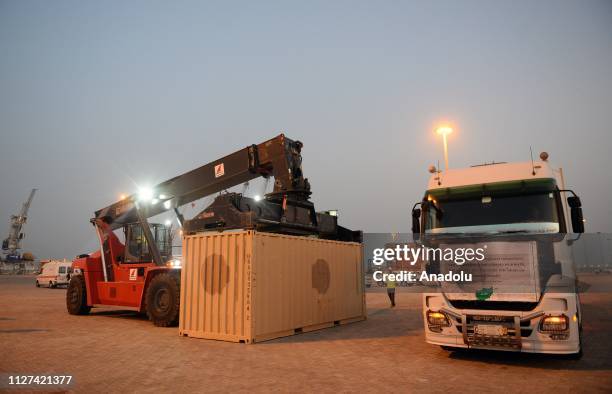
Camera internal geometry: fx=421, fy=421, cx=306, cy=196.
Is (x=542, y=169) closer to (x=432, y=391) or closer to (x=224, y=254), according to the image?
(x=432, y=391)

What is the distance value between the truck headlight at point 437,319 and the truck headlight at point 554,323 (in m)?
1.47

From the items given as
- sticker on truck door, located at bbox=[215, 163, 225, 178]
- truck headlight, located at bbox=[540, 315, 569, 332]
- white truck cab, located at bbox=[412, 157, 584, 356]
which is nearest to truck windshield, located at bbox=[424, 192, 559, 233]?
white truck cab, located at bbox=[412, 157, 584, 356]

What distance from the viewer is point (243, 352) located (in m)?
8.74

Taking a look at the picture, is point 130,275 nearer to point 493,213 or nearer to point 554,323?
point 493,213

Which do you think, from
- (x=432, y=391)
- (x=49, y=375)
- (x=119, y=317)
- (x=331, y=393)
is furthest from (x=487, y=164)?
(x=119, y=317)

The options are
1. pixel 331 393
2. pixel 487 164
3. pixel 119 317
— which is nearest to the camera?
pixel 331 393

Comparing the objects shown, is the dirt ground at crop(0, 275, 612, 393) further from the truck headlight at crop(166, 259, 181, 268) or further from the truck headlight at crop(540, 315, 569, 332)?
the truck headlight at crop(166, 259, 181, 268)

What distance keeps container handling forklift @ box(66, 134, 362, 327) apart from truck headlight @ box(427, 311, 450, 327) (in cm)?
425

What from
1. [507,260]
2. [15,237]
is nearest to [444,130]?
[507,260]

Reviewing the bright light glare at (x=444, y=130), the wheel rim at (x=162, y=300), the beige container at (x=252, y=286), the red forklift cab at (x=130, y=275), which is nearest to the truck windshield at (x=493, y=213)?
the beige container at (x=252, y=286)

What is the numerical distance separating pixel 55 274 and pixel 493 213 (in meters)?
36.8

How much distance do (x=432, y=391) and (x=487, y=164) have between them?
15.3ft

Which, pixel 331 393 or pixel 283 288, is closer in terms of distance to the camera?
pixel 331 393

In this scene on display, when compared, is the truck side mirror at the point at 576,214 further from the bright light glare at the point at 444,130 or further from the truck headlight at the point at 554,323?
the bright light glare at the point at 444,130
